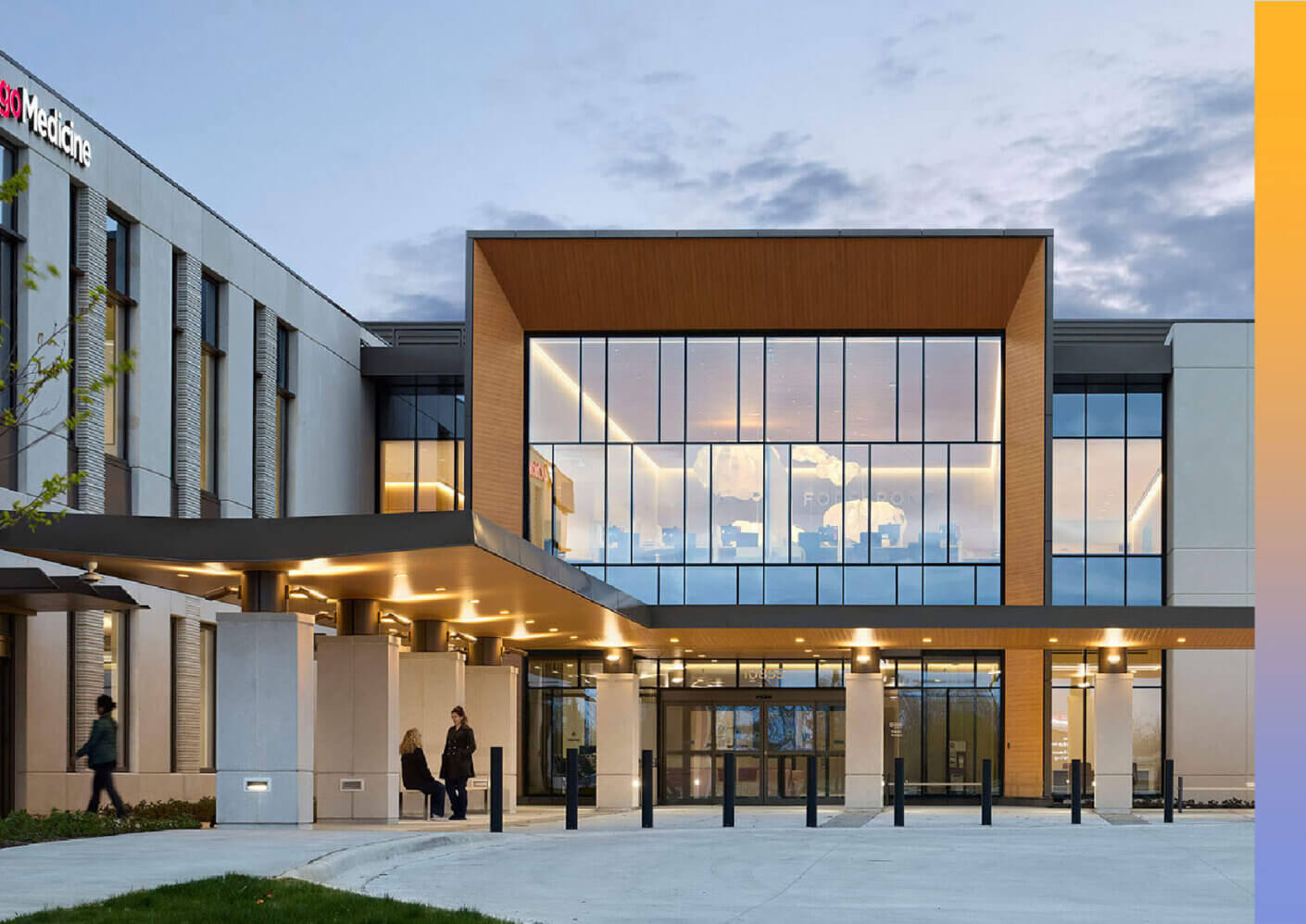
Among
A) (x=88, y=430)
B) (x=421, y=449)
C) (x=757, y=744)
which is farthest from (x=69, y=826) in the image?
(x=421, y=449)

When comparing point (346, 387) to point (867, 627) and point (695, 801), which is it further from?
point (867, 627)

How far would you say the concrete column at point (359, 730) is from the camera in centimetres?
2683

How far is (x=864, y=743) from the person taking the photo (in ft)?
121

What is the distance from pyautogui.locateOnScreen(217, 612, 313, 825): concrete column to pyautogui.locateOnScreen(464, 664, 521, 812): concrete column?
36.2 ft

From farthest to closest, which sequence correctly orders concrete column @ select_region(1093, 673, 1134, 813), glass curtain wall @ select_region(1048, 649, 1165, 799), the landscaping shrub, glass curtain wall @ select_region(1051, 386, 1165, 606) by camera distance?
glass curtain wall @ select_region(1051, 386, 1165, 606) < glass curtain wall @ select_region(1048, 649, 1165, 799) < concrete column @ select_region(1093, 673, 1134, 813) < the landscaping shrub

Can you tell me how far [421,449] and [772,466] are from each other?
9924 millimetres

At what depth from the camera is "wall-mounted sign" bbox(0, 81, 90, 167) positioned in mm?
27656

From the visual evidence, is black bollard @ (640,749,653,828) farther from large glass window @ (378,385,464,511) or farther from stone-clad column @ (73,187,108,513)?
large glass window @ (378,385,464,511)

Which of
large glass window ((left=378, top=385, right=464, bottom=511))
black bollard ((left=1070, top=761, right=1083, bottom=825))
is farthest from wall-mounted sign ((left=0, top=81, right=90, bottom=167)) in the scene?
black bollard ((left=1070, top=761, right=1083, bottom=825))

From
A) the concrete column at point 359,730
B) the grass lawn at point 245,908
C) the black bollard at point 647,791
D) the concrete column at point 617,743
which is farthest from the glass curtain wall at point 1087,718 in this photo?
the grass lawn at point 245,908

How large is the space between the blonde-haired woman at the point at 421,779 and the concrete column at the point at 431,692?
194 centimetres

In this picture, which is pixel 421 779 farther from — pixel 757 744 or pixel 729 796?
pixel 757 744

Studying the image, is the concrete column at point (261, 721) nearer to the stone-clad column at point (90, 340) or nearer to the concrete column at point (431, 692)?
the concrete column at point (431, 692)

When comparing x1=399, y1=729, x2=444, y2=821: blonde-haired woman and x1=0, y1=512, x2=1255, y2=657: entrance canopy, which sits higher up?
x1=0, y1=512, x2=1255, y2=657: entrance canopy
